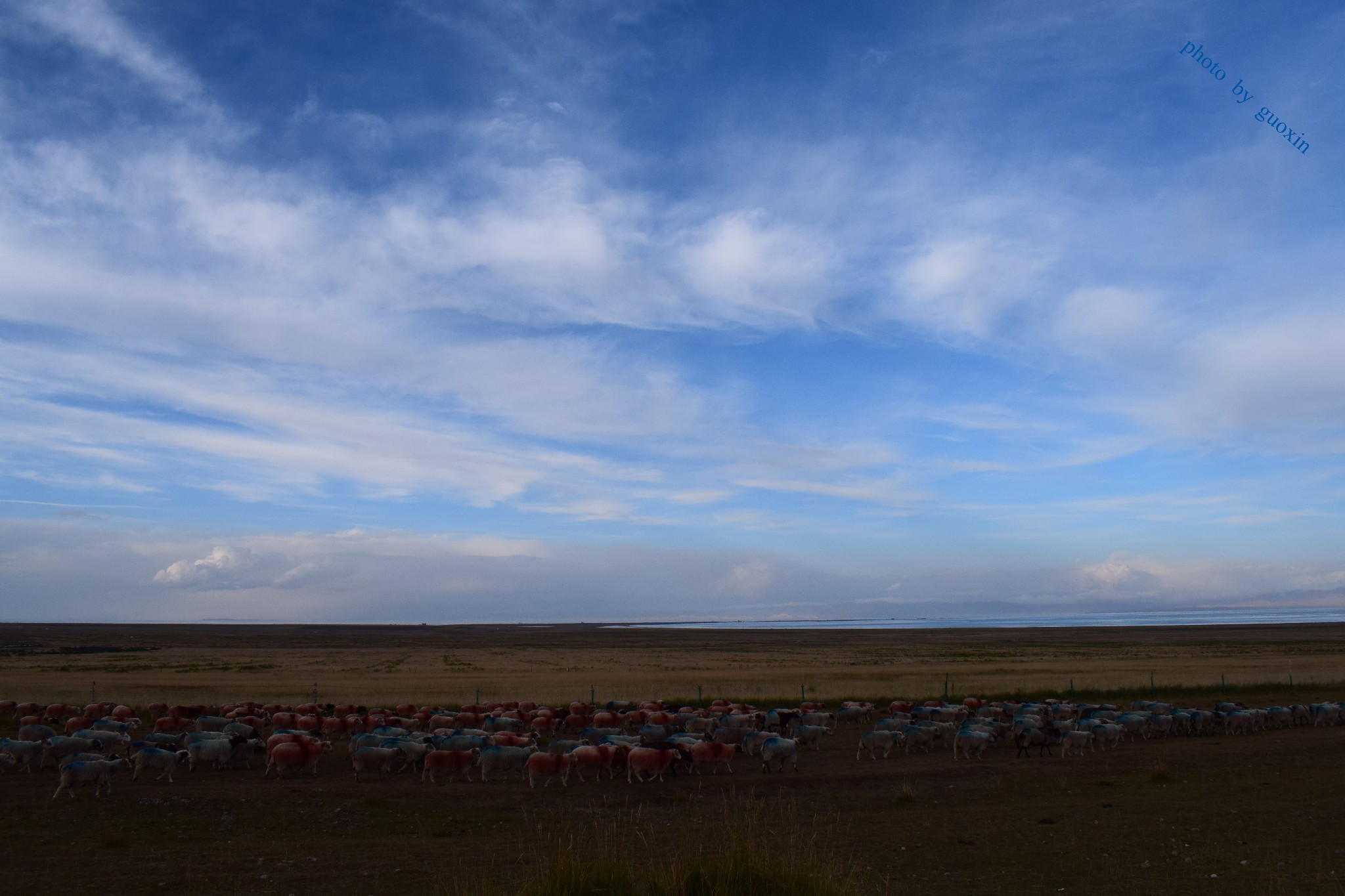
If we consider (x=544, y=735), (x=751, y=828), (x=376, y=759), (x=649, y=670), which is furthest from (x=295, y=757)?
(x=649, y=670)

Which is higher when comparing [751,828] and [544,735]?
[751,828]

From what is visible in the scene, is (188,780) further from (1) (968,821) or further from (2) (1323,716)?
(2) (1323,716)

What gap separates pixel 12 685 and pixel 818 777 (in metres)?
38.3

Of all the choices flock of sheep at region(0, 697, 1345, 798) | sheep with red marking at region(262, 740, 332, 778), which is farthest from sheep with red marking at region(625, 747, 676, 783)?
sheep with red marking at region(262, 740, 332, 778)

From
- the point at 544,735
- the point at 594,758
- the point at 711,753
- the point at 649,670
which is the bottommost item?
the point at 649,670

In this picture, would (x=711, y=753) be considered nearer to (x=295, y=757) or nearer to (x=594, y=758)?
(x=594, y=758)

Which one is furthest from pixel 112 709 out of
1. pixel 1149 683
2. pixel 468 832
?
pixel 1149 683

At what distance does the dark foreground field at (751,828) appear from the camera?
9.46m

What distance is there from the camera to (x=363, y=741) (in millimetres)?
18266

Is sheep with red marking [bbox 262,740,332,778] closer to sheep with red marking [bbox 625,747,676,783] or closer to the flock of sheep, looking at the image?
the flock of sheep

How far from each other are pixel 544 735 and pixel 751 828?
16.9 metres

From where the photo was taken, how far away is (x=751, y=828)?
313 inches

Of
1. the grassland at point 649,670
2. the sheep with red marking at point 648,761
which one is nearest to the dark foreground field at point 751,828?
the sheep with red marking at point 648,761

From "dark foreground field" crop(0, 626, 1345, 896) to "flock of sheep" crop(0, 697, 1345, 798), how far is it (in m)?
0.53
